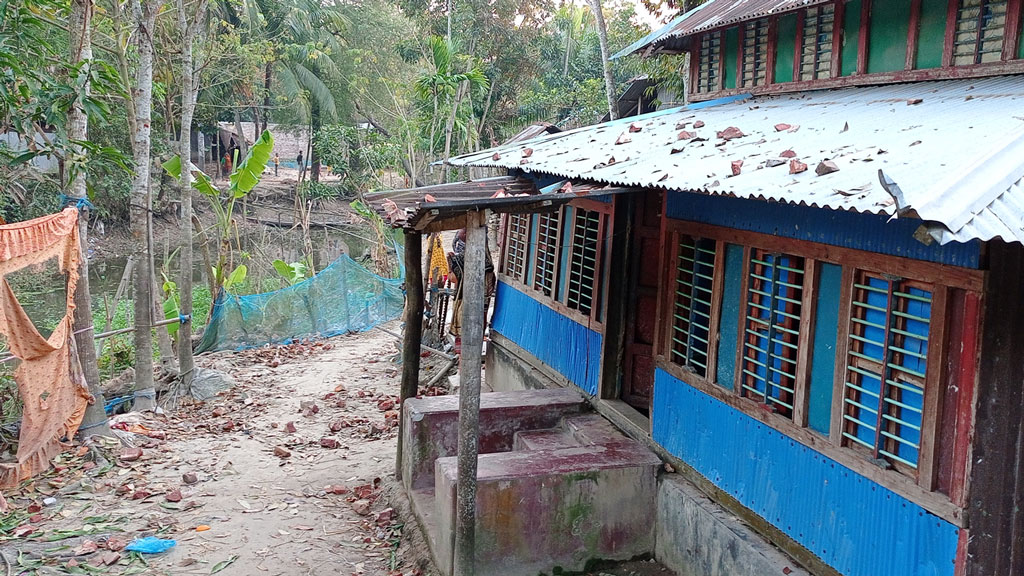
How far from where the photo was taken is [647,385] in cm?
764

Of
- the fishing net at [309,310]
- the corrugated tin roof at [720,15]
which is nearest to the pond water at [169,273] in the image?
the fishing net at [309,310]

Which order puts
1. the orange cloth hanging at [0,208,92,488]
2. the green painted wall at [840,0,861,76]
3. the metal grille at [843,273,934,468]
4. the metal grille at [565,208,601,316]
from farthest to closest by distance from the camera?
1. the metal grille at [565,208,601,316]
2. the orange cloth hanging at [0,208,92,488]
3. the green painted wall at [840,0,861,76]
4. the metal grille at [843,273,934,468]

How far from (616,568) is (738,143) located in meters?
3.40

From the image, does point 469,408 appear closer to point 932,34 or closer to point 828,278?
point 828,278

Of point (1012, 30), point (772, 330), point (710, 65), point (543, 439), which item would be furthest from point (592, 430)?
point (1012, 30)

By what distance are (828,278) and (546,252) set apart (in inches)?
194

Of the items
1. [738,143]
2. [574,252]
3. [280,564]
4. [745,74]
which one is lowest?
[280,564]

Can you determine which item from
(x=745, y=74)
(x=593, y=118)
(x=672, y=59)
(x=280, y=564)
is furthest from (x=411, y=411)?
(x=593, y=118)

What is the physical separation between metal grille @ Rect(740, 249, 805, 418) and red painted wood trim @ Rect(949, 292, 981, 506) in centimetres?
118

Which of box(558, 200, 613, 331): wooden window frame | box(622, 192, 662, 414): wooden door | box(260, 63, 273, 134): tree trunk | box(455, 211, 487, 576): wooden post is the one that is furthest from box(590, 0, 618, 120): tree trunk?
box(260, 63, 273, 134): tree trunk

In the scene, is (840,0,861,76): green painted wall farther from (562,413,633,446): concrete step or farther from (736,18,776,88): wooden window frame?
(562,413,633,446): concrete step

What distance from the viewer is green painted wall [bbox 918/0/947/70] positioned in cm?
580

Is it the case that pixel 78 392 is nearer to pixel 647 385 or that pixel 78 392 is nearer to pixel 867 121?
pixel 647 385

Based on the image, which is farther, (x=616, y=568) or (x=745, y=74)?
(x=745, y=74)
